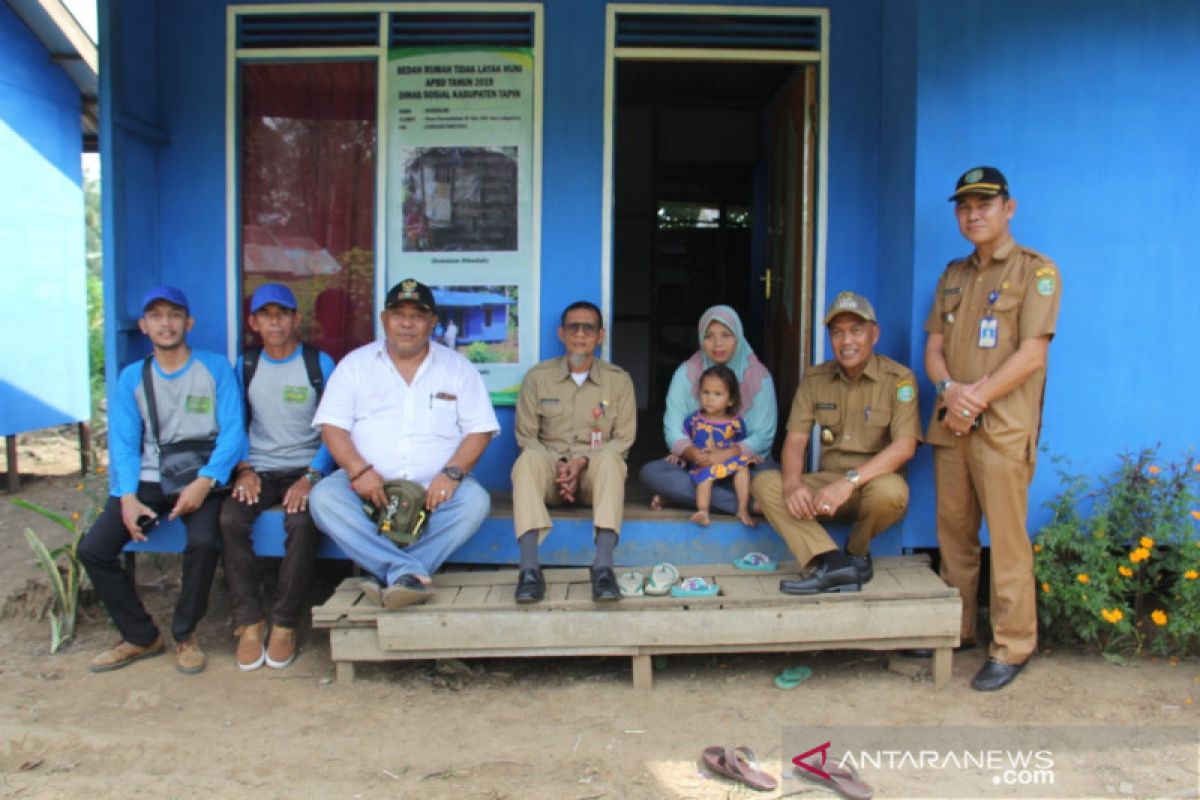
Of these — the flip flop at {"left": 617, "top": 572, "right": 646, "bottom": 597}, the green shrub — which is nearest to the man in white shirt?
the flip flop at {"left": 617, "top": 572, "right": 646, "bottom": 597}

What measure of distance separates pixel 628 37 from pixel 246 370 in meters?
2.51

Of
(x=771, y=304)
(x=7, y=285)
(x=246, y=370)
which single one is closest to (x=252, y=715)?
(x=246, y=370)

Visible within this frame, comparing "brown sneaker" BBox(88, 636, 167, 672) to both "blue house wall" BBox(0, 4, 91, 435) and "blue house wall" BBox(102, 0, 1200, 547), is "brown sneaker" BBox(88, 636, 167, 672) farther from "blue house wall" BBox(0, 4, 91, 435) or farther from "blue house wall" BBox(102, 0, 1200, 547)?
"blue house wall" BBox(0, 4, 91, 435)

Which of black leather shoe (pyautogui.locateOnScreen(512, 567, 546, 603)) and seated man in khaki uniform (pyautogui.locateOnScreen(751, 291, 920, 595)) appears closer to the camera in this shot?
black leather shoe (pyautogui.locateOnScreen(512, 567, 546, 603))

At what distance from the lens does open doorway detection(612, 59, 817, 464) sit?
6145 millimetres

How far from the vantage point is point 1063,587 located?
3789 millimetres

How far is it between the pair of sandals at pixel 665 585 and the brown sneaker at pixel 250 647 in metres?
1.58

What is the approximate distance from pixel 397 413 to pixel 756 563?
1709 millimetres

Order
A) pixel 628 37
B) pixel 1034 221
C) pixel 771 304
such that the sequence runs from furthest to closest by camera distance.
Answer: pixel 771 304 < pixel 628 37 < pixel 1034 221

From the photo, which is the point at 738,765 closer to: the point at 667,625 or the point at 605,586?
the point at 667,625

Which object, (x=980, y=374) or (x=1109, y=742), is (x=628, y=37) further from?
(x=1109, y=742)

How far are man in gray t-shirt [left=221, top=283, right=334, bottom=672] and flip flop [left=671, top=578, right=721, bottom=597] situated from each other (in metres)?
1.58

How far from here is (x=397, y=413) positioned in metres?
4.05

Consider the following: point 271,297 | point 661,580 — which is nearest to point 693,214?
point 271,297
